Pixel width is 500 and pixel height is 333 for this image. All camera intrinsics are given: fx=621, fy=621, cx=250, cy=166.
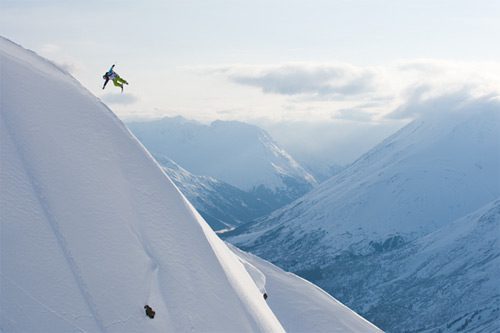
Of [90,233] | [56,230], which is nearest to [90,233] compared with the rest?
[90,233]

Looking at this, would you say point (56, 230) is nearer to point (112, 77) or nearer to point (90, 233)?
point (90, 233)

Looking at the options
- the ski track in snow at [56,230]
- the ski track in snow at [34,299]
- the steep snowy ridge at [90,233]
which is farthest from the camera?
the ski track in snow at [56,230]

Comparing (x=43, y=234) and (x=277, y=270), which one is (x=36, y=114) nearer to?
(x=43, y=234)

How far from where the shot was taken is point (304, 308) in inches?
2383

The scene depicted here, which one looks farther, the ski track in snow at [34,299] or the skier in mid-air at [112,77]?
the skier in mid-air at [112,77]

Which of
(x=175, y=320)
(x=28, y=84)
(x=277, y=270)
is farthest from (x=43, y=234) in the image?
(x=277, y=270)

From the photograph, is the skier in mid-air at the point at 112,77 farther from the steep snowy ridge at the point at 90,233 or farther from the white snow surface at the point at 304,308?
the white snow surface at the point at 304,308

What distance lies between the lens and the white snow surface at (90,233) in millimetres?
32625

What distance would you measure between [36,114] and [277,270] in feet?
126

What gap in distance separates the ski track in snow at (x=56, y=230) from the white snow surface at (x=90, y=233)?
0.06 metres

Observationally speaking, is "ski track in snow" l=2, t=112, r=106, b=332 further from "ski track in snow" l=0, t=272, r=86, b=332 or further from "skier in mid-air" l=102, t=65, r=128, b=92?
"skier in mid-air" l=102, t=65, r=128, b=92

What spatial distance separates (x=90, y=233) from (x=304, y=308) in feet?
97.0

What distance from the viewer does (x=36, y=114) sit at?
41781 millimetres

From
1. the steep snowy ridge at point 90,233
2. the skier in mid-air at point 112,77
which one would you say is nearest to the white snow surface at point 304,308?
the steep snowy ridge at point 90,233
